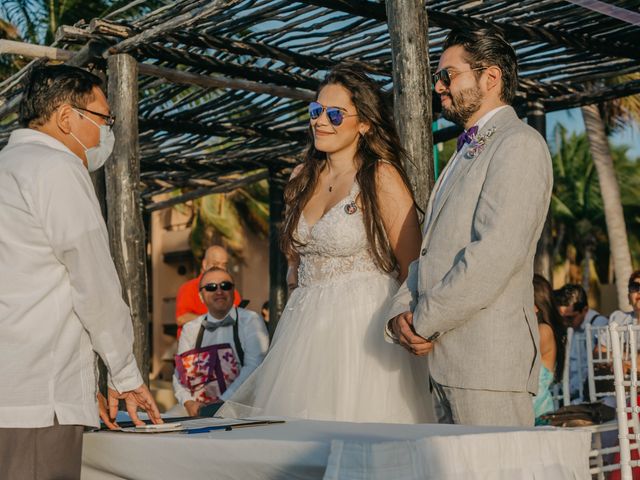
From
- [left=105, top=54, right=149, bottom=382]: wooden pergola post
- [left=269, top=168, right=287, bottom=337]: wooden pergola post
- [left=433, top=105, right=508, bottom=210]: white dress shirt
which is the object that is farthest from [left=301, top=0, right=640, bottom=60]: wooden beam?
[left=269, top=168, right=287, bottom=337]: wooden pergola post

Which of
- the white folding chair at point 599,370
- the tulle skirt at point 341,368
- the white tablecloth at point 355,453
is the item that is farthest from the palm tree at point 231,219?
the white tablecloth at point 355,453

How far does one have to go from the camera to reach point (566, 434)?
7.97 feet

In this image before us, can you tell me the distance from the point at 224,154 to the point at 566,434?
10241 mm

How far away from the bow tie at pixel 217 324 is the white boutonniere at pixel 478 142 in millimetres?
3640

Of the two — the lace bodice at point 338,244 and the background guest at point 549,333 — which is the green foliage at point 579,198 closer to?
the background guest at point 549,333

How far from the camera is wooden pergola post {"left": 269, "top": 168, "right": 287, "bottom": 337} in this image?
12.4 metres

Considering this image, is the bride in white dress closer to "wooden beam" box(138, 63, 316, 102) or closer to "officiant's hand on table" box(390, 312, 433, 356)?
"officiant's hand on table" box(390, 312, 433, 356)

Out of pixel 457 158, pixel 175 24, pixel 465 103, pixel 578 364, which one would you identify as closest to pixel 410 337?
pixel 457 158

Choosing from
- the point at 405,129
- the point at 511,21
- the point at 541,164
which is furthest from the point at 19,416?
the point at 511,21

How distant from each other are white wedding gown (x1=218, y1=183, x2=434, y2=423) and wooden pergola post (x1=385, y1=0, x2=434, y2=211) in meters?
1.82

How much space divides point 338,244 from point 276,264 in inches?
344

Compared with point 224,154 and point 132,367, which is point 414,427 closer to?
point 132,367

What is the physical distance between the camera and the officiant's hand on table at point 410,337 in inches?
134

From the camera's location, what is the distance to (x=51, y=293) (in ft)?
9.72
